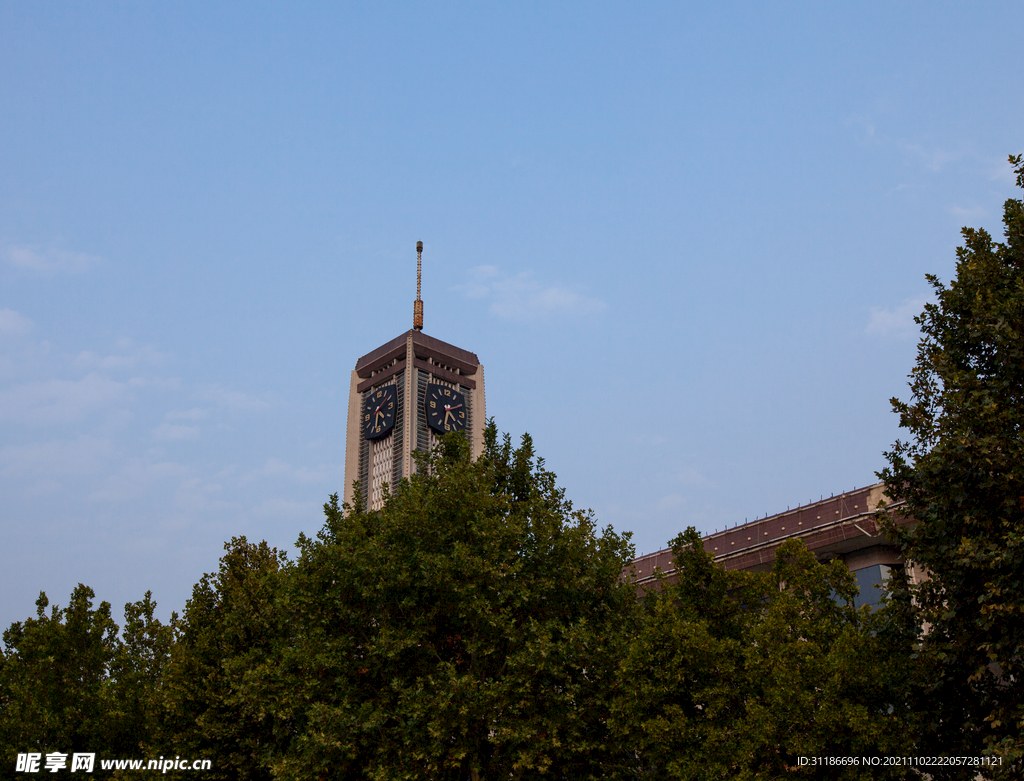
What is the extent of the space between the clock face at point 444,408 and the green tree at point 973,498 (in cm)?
12487

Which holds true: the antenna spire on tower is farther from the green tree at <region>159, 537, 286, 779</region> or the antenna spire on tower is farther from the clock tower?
the green tree at <region>159, 537, 286, 779</region>

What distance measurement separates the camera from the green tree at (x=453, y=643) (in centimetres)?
2398

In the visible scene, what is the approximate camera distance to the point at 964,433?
18859mm

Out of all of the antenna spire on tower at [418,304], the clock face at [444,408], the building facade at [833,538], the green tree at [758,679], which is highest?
the antenna spire on tower at [418,304]

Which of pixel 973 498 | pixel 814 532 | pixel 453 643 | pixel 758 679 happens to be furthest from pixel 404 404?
pixel 973 498

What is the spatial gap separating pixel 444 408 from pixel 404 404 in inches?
259

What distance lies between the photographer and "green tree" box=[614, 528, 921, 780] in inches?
808

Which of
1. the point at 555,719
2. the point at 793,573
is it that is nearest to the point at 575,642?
the point at 555,719

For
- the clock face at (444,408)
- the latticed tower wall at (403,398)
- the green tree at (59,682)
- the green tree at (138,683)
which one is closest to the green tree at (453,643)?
the green tree at (138,683)

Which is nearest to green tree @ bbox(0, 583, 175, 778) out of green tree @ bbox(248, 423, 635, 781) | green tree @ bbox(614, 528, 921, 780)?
green tree @ bbox(248, 423, 635, 781)

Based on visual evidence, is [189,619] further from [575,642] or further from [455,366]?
[455,366]

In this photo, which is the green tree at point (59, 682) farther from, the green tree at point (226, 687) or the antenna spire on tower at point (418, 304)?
the antenna spire on tower at point (418, 304)

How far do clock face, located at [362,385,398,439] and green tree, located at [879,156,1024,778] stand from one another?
424 ft

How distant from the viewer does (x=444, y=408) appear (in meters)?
147
